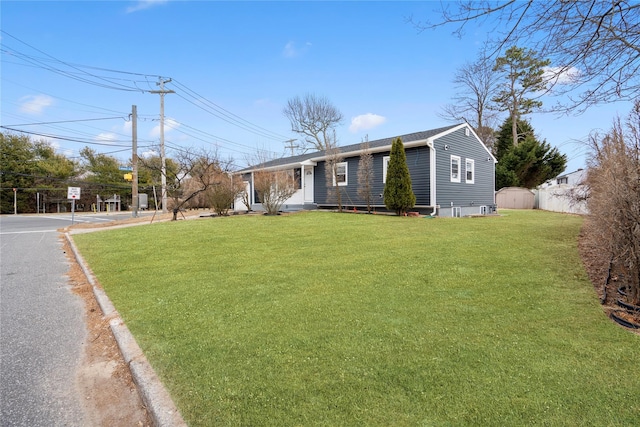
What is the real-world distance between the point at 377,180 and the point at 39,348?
13.7m

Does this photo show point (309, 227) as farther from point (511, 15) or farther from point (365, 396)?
point (365, 396)

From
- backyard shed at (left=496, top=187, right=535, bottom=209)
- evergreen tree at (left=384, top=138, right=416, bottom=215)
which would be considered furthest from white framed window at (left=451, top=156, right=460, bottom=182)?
backyard shed at (left=496, top=187, right=535, bottom=209)

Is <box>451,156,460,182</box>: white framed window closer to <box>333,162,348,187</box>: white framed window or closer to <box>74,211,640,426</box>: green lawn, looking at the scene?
<box>333,162,348,187</box>: white framed window

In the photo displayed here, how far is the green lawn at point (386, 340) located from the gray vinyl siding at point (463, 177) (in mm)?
9046

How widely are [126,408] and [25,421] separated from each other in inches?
22.8

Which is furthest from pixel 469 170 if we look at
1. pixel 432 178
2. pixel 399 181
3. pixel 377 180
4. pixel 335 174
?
pixel 335 174

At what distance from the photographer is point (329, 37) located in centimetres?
1074

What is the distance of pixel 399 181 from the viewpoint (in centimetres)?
1305

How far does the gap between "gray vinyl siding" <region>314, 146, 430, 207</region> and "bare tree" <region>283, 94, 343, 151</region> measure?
16662 mm

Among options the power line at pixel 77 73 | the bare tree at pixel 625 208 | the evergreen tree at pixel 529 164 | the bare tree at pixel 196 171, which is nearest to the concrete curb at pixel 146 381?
the bare tree at pixel 625 208

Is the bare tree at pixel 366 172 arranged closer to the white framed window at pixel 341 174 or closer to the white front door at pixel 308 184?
the white framed window at pixel 341 174

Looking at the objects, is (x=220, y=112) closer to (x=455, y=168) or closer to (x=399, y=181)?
(x=399, y=181)

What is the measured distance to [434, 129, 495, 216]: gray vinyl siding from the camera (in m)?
14.3

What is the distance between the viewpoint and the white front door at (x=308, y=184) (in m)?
18.6
